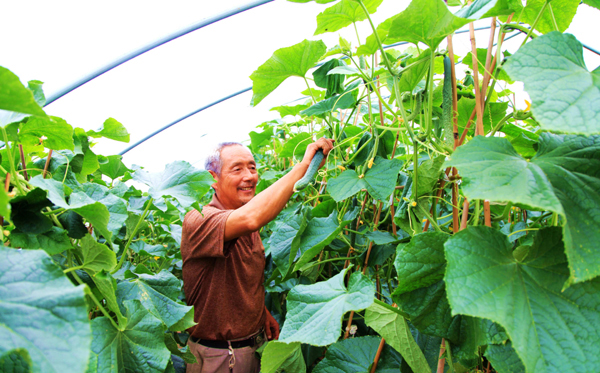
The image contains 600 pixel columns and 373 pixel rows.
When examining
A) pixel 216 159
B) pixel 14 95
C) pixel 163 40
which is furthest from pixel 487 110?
pixel 163 40

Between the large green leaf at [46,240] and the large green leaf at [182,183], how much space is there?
349mm

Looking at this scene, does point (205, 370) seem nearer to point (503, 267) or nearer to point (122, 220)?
point (122, 220)

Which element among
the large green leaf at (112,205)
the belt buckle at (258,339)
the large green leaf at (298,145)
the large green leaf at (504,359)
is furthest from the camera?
the belt buckle at (258,339)

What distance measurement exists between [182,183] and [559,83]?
0.85 metres

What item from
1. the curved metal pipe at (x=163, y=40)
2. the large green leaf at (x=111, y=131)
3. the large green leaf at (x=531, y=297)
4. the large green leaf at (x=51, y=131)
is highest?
the curved metal pipe at (x=163, y=40)

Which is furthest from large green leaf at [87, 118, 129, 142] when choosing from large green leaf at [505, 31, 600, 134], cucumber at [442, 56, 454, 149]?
large green leaf at [505, 31, 600, 134]

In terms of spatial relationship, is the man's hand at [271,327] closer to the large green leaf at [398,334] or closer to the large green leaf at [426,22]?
the large green leaf at [398,334]

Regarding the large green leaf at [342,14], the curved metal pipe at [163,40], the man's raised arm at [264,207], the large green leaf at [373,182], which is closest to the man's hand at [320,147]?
the man's raised arm at [264,207]

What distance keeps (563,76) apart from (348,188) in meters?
0.51

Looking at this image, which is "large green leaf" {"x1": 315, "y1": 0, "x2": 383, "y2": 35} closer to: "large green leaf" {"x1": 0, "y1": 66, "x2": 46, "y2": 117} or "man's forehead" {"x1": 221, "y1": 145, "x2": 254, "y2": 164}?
"large green leaf" {"x1": 0, "y1": 66, "x2": 46, "y2": 117}

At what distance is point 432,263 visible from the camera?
0.56 metres

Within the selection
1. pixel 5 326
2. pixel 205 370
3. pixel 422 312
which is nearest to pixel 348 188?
pixel 422 312

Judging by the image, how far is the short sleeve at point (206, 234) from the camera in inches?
52.0

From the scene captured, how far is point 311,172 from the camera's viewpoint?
1069 mm
